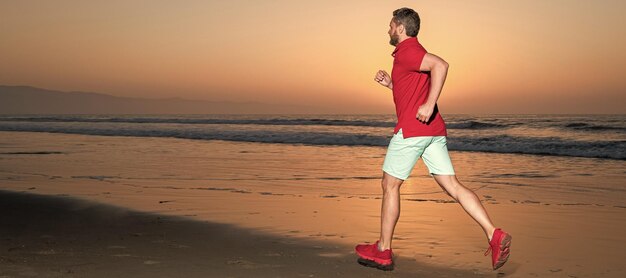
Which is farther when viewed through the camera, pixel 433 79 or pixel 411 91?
pixel 411 91

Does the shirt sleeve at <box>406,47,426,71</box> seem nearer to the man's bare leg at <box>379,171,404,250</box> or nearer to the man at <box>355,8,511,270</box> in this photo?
the man at <box>355,8,511,270</box>

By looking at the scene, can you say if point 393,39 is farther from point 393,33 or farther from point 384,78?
point 384,78

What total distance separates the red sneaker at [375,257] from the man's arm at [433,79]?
98 centimetres

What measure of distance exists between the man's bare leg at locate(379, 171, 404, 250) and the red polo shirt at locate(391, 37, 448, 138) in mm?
393

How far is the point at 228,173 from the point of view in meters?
12.0

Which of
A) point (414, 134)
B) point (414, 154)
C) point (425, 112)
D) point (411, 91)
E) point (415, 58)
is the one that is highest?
point (415, 58)

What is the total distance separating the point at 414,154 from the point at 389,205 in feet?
1.48

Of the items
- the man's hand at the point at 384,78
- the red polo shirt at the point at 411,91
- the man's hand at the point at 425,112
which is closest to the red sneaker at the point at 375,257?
the red polo shirt at the point at 411,91

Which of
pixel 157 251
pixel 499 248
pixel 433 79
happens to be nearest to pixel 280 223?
pixel 157 251

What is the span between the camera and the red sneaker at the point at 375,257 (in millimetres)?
4699

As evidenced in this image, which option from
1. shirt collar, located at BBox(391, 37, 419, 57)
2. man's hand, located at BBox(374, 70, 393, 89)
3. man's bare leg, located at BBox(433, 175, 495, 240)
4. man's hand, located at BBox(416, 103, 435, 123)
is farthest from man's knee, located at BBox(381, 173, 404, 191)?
shirt collar, located at BBox(391, 37, 419, 57)

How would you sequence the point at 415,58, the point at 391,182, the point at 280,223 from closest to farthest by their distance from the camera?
the point at 415,58, the point at 391,182, the point at 280,223

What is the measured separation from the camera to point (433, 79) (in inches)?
173

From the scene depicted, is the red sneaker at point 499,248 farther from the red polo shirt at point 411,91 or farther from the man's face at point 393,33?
the man's face at point 393,33
